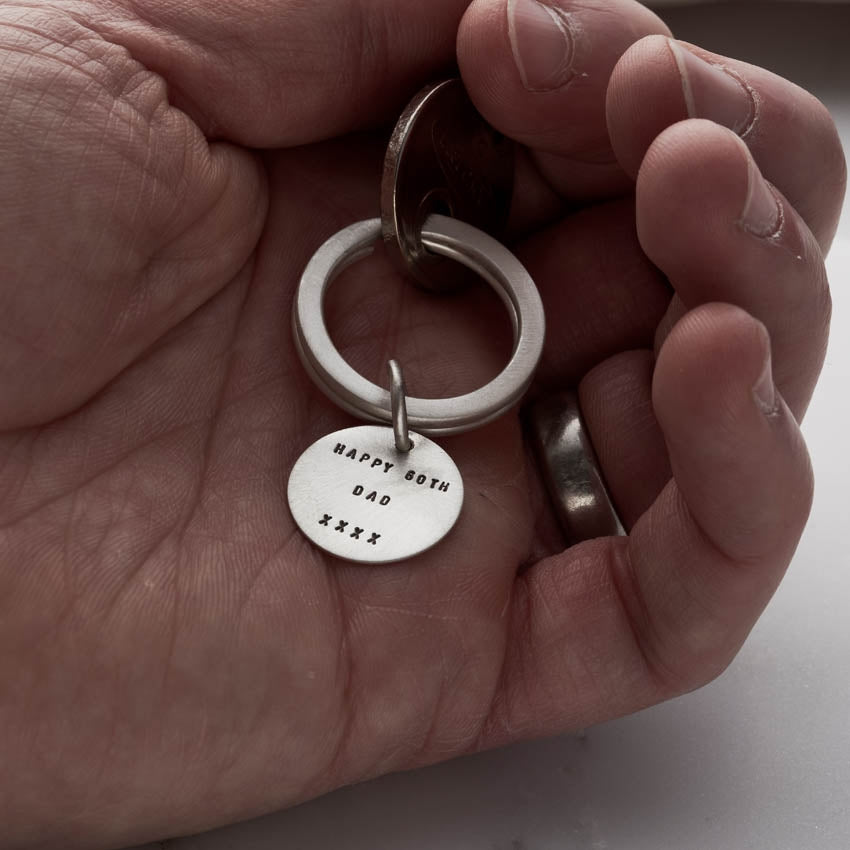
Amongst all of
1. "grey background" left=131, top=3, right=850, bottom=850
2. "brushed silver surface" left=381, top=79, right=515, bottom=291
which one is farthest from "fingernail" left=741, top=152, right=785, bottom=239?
"grey background" left=131, top=3, right=850, bottom=850

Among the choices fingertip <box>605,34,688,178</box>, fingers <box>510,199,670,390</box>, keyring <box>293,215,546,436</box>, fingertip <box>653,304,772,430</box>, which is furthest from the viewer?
fingers <box>510,199,670,390</box>

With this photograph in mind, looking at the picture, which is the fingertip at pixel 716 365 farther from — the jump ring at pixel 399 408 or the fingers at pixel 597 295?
the fingers at pixel 597 295

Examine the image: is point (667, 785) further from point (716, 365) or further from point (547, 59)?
point (547, 59)

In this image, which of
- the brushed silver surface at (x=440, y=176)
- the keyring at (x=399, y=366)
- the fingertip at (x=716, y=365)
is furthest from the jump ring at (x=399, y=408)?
the fingertip at (x=716, y=365)

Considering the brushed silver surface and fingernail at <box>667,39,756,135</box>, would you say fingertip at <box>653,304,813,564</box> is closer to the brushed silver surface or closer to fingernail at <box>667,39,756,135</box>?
fingernail at <box>667,39,756,135</box>

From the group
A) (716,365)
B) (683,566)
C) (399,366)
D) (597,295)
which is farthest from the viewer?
(597,295)

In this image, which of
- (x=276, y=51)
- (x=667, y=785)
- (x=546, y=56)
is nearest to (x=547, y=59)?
(x=546, y=56)
